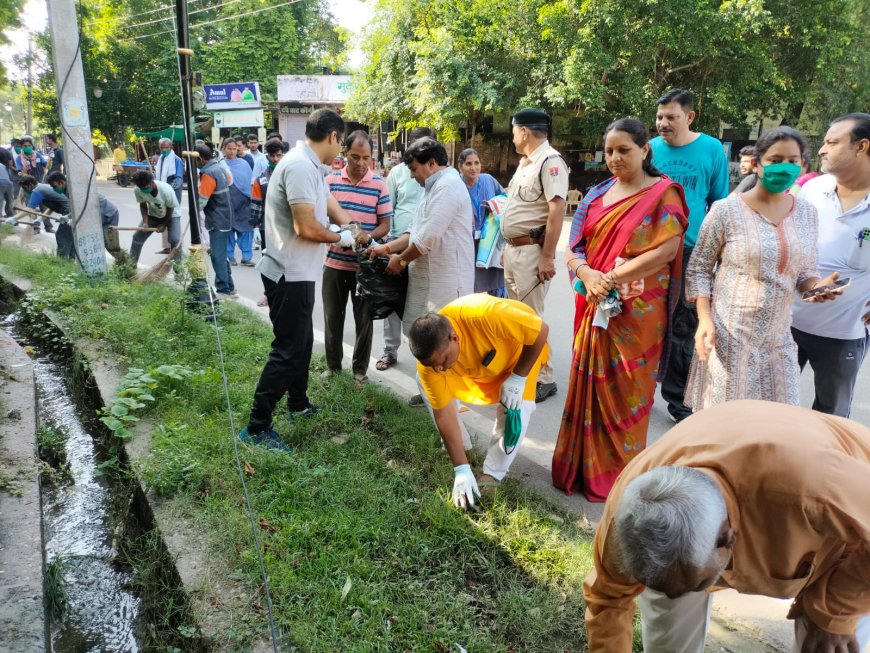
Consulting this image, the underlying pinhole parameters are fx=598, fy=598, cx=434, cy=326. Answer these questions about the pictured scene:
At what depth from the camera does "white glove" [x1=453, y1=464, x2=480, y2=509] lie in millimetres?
2693

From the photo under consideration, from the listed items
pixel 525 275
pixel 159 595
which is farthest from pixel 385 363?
pixel 159 595

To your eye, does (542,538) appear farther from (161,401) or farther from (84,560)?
(161,401)

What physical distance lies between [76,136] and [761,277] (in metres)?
6.94

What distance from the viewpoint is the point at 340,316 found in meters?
4.14

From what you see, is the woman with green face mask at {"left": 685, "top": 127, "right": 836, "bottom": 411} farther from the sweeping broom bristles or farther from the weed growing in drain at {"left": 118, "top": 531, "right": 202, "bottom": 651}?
the sweeping broom bristles

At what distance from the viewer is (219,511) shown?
8.52 feet

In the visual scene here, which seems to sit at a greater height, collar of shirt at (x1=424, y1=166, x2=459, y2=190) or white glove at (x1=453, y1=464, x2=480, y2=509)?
collar of shirt at (x1=424, y1=166, x2=459, y2=190)

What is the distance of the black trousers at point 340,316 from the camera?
4.07m

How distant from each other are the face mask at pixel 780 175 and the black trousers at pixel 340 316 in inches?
95.9

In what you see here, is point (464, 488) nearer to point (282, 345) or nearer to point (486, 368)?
A: point (486, 368)

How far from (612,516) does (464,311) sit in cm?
147

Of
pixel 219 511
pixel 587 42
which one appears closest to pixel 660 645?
pixel 219 511

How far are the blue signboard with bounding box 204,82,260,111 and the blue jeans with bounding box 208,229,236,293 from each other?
12.9 metres

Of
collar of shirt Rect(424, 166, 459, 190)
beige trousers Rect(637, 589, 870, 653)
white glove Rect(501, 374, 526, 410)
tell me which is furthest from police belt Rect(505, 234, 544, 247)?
beige trousers Rect(637, 589, 870, 653)
